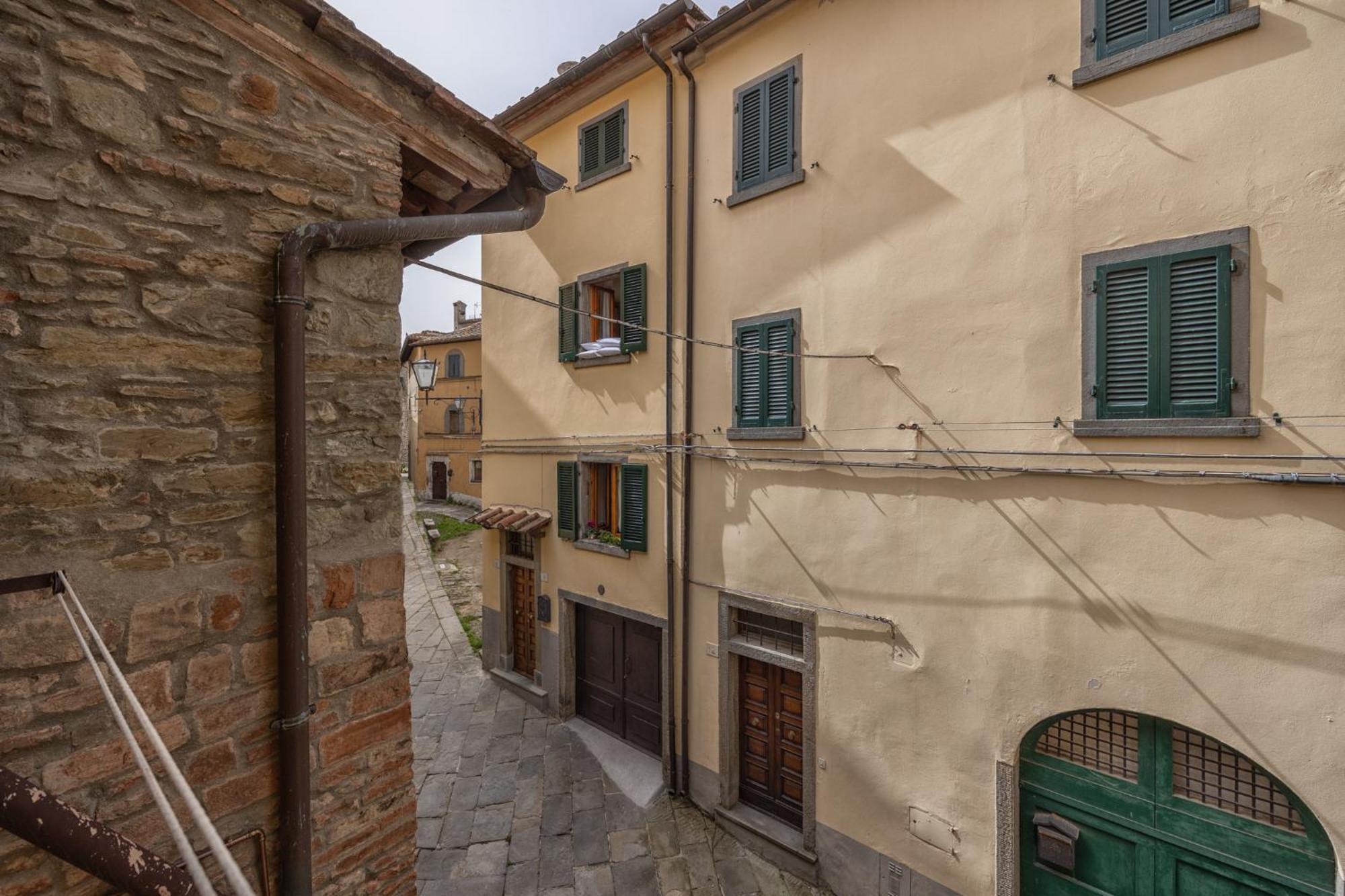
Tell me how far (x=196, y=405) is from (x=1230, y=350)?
19.2 feet

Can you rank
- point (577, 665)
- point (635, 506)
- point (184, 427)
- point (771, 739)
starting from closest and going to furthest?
point (184, 427) < point (771, 739) < point (635, 506) < point (577, 665)

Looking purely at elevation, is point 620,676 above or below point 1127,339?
below

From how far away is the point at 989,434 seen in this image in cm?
533

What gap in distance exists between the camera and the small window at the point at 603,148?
847 cm

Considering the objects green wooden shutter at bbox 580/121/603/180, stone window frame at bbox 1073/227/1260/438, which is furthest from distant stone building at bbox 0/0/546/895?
green wooden shutter at bbox 580/121/603/180

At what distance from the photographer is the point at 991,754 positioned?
209 inches

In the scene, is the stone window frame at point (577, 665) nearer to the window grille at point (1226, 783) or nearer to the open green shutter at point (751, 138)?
the window grille at point (1226, 783)

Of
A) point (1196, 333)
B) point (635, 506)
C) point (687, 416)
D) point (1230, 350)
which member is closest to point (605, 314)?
point (687, 416)

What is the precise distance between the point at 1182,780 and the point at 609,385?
6.90m

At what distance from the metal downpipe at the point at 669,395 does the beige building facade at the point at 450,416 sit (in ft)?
59.0

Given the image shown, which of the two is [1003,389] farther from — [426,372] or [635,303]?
[426,372]

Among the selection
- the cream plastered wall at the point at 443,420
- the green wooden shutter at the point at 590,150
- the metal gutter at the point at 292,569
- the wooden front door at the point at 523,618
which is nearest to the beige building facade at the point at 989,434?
the green wooden shutter at the point at 590,150

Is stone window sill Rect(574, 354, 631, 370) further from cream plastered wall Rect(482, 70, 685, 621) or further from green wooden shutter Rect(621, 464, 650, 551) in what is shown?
green wooden shutter Rect(621, 464, 650, 551)

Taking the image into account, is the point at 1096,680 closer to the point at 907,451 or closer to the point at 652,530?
the point at 907,451
